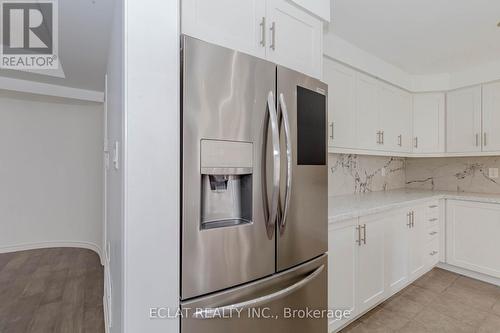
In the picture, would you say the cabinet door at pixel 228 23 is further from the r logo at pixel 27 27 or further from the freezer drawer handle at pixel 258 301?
the r logo at pixel 27 27

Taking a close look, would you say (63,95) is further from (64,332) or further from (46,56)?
(64,332)

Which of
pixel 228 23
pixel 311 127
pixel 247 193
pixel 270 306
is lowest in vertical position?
pixel 270 306

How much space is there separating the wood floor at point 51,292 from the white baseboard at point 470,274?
147 inches

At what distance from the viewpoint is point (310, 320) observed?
1.46m

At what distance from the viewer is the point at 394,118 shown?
10.1 feet

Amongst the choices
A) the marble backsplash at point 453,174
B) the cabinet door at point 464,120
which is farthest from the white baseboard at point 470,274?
the cabinet door at point 464,120

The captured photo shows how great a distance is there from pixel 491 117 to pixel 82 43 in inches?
167

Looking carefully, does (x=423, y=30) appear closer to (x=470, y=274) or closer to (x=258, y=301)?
(x=258, y=301)

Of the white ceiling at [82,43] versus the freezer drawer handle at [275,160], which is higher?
the white ceiling at [82,43]

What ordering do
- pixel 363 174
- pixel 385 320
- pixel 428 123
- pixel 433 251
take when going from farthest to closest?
pixel 428 123 < pixel 363 174 < pixel 433 251 < pixel 385 320

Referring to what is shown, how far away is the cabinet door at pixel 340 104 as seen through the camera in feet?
7.66

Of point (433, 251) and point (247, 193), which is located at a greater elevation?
point (247, 193)

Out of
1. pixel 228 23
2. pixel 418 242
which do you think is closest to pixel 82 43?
pixel 228 23

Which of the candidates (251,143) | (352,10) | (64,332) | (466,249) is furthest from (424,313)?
(64,332)
